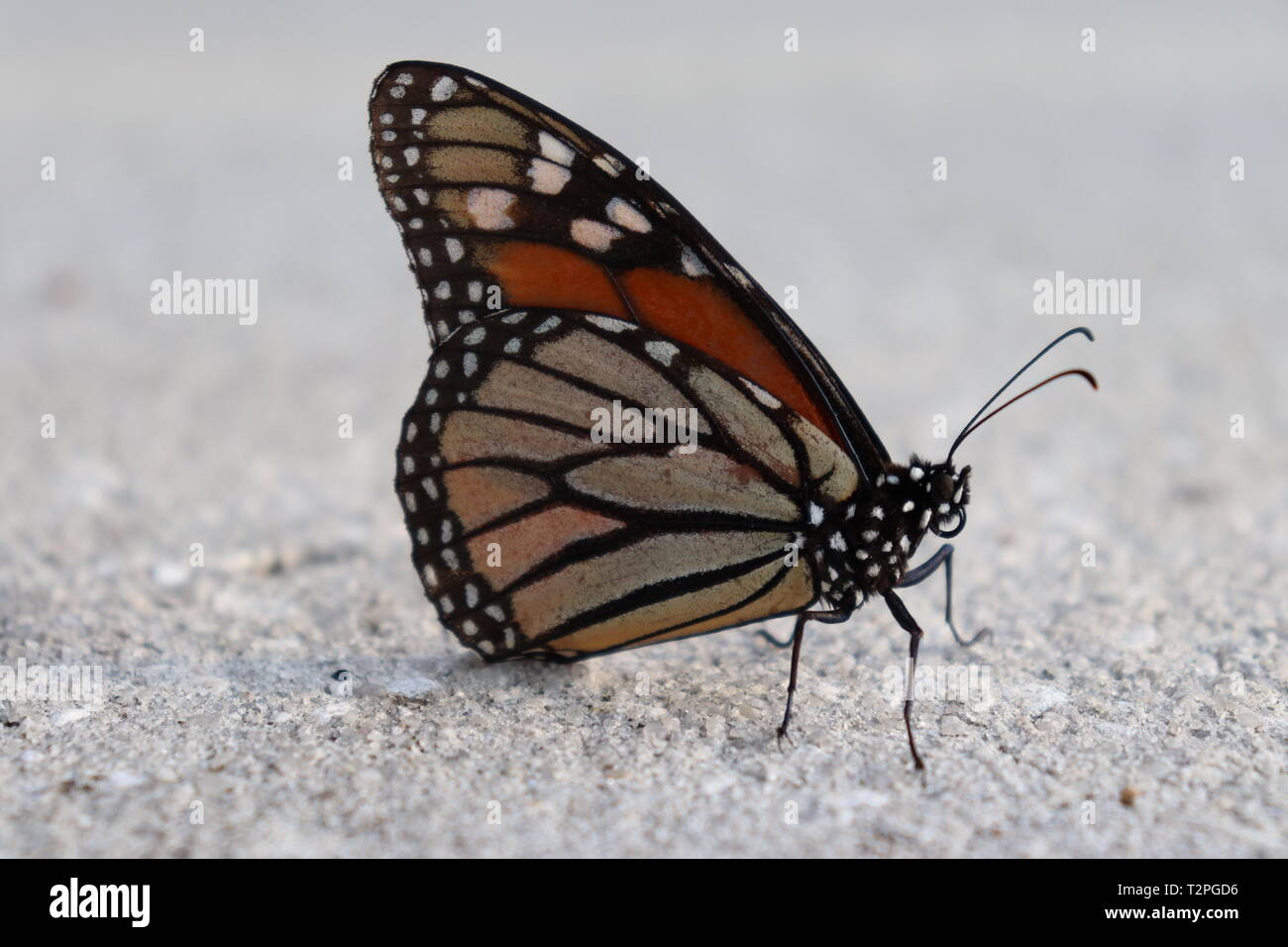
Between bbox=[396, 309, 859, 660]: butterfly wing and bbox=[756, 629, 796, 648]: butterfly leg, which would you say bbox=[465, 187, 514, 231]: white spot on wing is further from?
bbox=[756, 629, 796, 648]: butterfly leg

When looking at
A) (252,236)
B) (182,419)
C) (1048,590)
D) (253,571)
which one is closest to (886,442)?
(1048,590)

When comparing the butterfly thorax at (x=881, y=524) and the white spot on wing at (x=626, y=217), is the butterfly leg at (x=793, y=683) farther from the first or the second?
the white spot on wing at (x=626, y=217)

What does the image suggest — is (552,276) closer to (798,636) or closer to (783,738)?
(798,636)

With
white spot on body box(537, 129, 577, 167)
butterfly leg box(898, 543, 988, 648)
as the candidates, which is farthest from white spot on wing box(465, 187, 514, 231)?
A: butterfly leg box(898, 543, 988, 648)

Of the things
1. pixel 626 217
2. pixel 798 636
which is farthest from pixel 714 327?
pixel 798 636

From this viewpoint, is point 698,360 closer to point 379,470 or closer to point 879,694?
point 879,694

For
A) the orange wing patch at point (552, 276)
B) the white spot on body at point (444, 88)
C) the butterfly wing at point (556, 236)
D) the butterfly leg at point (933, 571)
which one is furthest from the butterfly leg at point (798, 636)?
the white spot on body at point (444, 88)

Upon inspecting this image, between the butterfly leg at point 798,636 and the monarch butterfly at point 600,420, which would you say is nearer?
the butterfly leg at point 798,636

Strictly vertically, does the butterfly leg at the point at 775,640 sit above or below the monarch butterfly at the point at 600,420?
below
